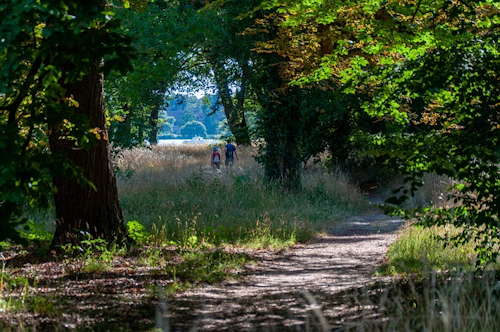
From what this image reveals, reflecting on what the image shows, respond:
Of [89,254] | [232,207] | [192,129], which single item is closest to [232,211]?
[232,207]

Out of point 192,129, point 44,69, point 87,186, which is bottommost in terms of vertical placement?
point 87,186

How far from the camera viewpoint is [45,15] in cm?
395

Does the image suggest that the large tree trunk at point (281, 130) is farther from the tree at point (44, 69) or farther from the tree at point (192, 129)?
the tree at point (192, 129)

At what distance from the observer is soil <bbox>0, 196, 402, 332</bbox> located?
6.37m

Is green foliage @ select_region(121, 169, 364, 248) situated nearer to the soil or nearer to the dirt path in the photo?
the dirt path

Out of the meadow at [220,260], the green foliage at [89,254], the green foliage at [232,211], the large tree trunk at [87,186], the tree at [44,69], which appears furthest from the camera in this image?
the green foliage at [232,211]

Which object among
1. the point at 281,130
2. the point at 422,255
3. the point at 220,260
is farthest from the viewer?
the point at 281,130

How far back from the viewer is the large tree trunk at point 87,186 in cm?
1002

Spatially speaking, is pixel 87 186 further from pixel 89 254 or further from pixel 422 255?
pixel 422 255

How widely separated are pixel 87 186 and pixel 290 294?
150 inches

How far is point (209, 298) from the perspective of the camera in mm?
7953

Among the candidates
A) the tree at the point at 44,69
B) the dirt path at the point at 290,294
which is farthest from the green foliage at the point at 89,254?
the tree at the point at 44,69

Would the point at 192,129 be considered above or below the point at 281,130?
above

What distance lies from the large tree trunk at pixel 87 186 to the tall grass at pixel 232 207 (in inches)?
59.6
